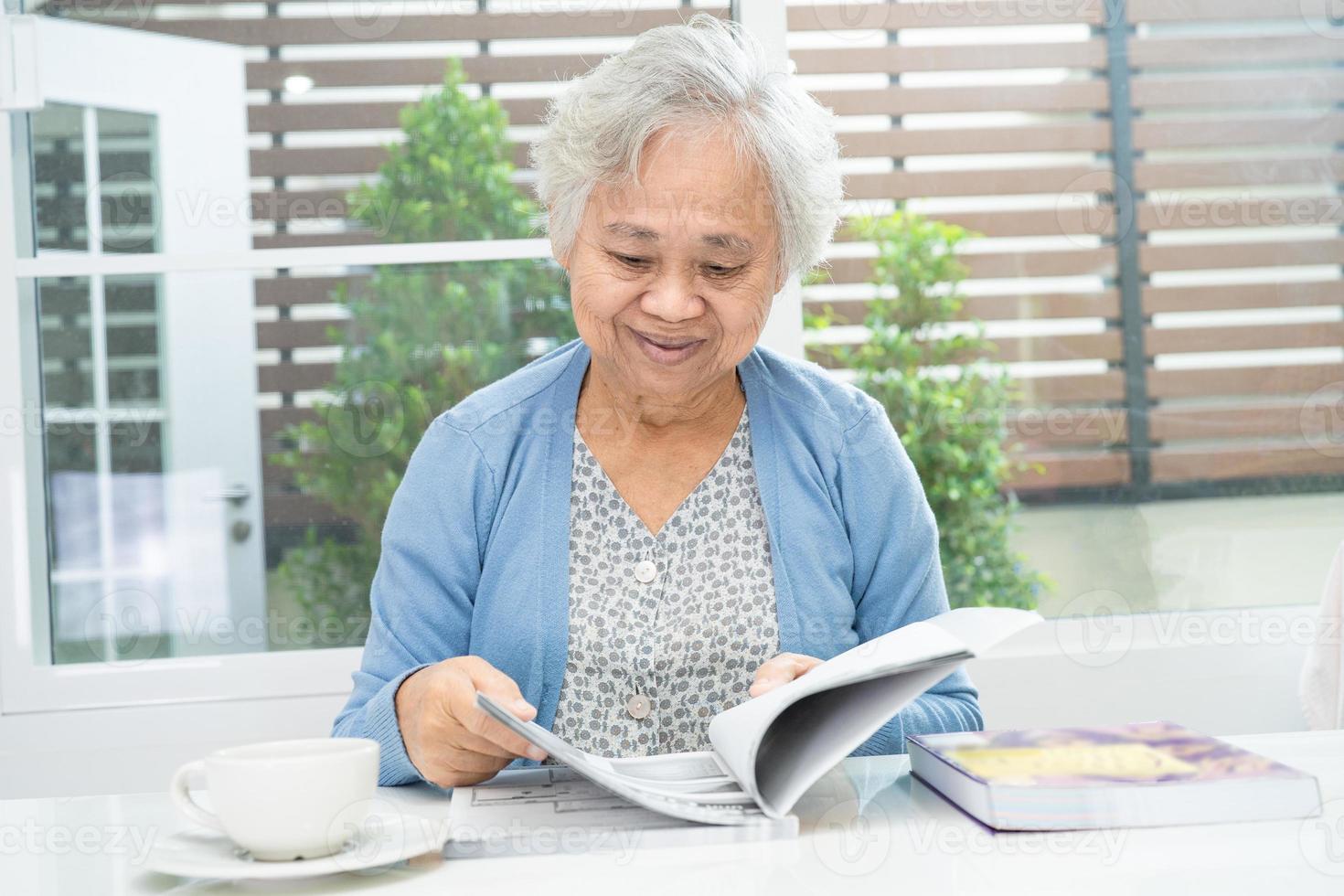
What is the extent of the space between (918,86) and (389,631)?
6.15 ft

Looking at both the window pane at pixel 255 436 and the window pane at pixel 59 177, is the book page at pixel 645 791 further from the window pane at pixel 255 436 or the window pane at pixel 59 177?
the window pane at pixel 59 177

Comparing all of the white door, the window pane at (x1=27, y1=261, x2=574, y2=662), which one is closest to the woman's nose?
the window pane at (x1=27, y1=261, x2=574, y2=662)

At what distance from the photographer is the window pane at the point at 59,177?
2139mm

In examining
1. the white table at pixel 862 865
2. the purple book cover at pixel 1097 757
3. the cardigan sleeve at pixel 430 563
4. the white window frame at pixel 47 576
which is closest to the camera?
the white table at pixel 862 865

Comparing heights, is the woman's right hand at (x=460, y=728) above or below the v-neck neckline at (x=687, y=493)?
below

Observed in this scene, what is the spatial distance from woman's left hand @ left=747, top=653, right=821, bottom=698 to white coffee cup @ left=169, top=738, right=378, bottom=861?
0.31 m

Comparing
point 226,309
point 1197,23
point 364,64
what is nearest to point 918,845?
point 226,309

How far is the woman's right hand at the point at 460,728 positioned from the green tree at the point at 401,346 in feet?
4.36
